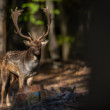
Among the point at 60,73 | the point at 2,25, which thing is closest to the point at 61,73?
the point at 60,73

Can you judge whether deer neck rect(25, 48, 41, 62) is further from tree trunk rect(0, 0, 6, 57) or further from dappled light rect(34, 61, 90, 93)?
dappled light rect(34, 61, 90, 93)

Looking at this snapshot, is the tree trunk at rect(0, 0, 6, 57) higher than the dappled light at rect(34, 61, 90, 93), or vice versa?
the tree trunk at rect(0, 0, 6, 57)

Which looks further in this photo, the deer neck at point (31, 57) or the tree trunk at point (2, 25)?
the tree trunk at point (2, 25)

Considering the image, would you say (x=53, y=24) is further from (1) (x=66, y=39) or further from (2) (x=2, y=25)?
(2) (x=2, y=25)

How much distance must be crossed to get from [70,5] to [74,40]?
15.6 ft

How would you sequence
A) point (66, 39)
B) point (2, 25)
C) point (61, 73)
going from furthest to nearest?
point (66, 39) → point (61, 73) → point (2, 25)

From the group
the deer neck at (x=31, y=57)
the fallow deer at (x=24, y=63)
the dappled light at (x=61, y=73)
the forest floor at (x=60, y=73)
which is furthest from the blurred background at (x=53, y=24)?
the deer neck at (x=31, y=57)

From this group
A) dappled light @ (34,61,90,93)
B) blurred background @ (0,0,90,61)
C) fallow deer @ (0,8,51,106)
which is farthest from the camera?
blurred background @ (0,0,90,61)

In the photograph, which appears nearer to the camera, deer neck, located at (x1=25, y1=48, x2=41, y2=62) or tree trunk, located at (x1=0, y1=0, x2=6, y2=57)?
deer neck, located at (x1=25, y1=48, x2=41, y2=62)

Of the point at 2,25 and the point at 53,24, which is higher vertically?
the point at 2,25

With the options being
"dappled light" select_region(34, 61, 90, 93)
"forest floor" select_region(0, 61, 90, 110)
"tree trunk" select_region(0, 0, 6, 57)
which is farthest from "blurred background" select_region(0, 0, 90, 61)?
"dappled light" select_region(34, 61, 90, 93)

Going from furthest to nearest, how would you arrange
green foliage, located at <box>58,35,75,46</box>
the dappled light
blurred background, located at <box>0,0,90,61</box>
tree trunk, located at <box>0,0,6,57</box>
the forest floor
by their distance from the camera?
1. green foliage, located at <box>58,35,75,46</box>
2. blurred background, located at <box>0,0,90,61</box>
3. the dappled light
4. the forest floor
5. tree trunk, located at <box>0,0,6,57</box>

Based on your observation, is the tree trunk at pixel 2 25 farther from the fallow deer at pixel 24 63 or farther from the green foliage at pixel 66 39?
the green foliage at pixel 66 39

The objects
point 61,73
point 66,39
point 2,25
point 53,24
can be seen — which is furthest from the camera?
point 66,39
